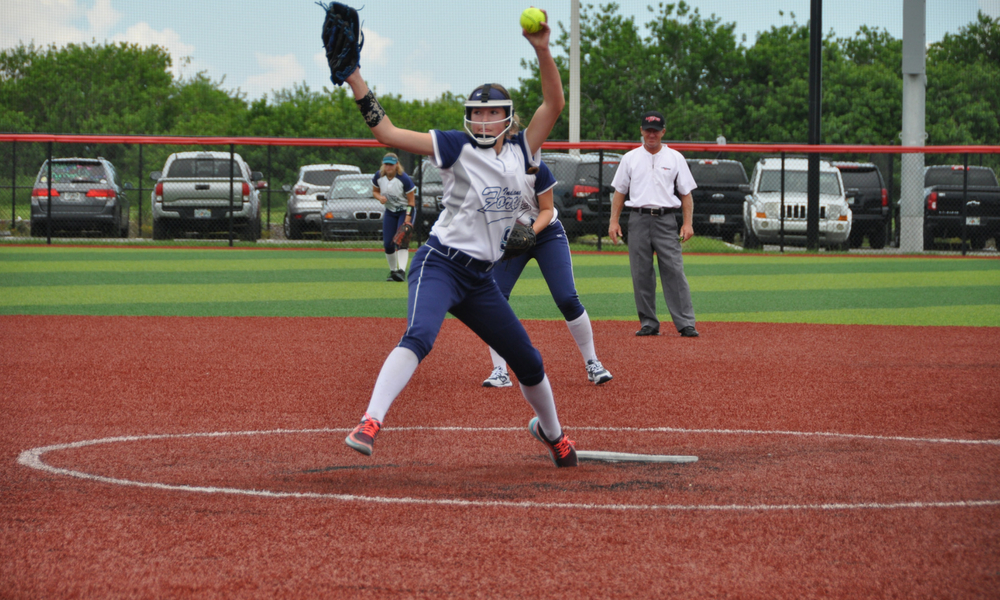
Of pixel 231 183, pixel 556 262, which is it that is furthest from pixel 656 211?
pixel 231 183

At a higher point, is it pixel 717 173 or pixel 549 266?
pixel 717 173

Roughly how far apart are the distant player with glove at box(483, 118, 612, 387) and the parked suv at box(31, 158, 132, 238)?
17504 mm

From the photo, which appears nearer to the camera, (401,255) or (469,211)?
(469,211)

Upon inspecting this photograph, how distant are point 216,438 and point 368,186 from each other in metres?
17.2

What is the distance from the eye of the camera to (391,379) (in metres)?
4.52

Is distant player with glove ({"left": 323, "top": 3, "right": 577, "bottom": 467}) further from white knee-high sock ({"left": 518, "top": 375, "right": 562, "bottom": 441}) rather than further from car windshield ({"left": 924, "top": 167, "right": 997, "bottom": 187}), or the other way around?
car windshield ({"left": 924, "top": 167, "right": 997, "bottom": 187})

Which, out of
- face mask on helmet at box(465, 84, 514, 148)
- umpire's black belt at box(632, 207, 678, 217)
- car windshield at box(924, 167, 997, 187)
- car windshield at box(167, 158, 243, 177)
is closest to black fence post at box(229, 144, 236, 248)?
car windshield at box(167, 158, 243, 177)

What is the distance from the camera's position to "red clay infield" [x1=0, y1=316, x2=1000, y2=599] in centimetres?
346

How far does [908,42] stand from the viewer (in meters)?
23.8

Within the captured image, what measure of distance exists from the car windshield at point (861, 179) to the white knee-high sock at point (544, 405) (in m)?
20.1

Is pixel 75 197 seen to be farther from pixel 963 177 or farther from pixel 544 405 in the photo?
pixel 544 405

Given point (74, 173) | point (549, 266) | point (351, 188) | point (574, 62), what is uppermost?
point (574, 62)

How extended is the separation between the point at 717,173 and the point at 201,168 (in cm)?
1134

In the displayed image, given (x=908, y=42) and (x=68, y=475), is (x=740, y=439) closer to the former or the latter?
(x=68, y=475)
